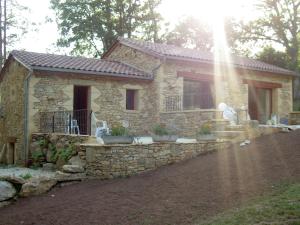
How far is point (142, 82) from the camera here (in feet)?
52.8

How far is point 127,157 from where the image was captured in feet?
31.7

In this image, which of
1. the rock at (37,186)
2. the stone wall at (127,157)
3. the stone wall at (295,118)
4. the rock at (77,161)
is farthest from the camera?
the stone wall at (295,118)

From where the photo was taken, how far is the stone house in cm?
1342

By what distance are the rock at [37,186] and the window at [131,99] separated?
7.08 metres

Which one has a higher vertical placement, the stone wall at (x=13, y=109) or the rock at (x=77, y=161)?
the stone wall at (x=13, y=109)

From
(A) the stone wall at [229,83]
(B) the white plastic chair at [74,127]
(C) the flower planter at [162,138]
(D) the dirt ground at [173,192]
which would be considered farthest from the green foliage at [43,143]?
(A) the stone wall at [229,83]

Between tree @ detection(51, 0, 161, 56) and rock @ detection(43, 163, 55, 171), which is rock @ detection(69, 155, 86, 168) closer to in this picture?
rock @ detection(43, 163, 55, 171)

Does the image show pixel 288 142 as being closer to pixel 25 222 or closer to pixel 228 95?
pixel 25 222

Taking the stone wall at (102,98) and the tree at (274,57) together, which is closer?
the stone wall at (102,98)

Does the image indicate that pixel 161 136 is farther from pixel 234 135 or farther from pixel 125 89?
pixel 125 89

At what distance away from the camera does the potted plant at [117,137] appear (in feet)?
31.6

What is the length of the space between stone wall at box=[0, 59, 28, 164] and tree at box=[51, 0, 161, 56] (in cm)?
1273

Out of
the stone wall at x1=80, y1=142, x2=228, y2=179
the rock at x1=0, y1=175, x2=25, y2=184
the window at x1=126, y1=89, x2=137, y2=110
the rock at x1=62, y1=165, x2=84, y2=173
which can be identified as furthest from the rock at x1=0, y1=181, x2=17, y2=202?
the window at x1=126, y1=89, x2=137, y2=110

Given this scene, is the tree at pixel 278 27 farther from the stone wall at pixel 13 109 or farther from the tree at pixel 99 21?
the stone wall at pixel 13 109
